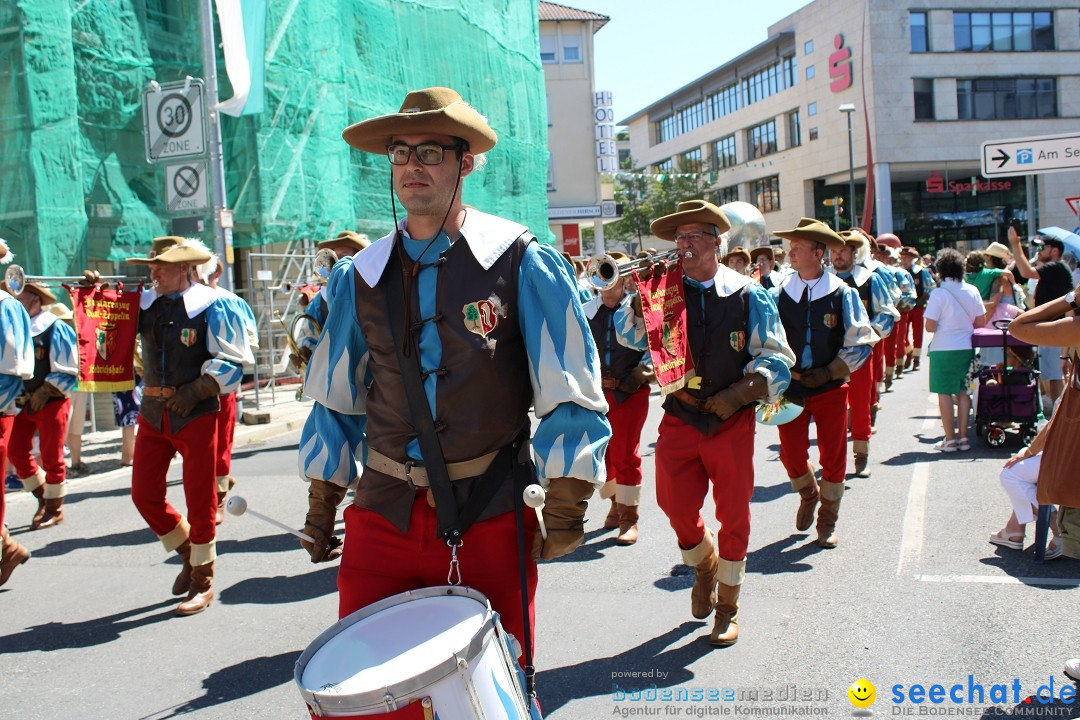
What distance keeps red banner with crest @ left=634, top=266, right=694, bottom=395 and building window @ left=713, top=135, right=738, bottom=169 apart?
213 feet

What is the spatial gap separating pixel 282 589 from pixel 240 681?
1.55 m

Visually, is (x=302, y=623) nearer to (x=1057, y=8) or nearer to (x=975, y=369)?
(x=975, y=369)

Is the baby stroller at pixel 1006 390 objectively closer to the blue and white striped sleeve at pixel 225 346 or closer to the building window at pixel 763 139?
the blue and white striped sleeve at pixel 225 346

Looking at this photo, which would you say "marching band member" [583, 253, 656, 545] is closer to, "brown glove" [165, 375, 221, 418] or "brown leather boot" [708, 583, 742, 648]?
"brown leather boot" [708, 583, 742, 648]

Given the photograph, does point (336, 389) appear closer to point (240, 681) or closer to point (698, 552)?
point (240, 681)

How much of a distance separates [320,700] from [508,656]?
19.8 inches

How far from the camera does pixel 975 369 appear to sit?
10.6 meters

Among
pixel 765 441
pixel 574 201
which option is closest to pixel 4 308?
pixel 765 441

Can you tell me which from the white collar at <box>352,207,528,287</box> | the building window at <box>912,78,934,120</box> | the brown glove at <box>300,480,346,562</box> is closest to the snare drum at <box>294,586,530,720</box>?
the brown glove at <box>300,480,346,562</box>

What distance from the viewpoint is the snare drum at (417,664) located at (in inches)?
90.8

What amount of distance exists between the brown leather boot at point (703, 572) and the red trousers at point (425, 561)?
7.79 ft

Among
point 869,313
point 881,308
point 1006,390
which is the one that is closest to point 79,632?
point 881,308

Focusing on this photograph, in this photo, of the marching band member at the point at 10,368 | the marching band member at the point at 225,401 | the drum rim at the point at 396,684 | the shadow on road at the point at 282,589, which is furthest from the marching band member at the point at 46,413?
the drum rim at the point at 396,684

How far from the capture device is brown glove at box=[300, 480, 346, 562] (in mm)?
3104
